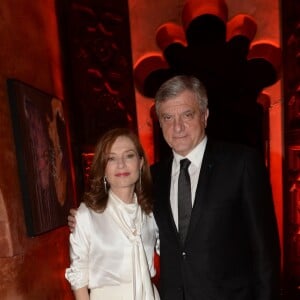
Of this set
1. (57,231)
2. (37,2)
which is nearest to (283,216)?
(57,231)

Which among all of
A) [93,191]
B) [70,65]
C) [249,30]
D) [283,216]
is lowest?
[283,216]

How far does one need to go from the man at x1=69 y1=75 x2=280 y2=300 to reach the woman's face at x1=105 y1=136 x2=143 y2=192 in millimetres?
220

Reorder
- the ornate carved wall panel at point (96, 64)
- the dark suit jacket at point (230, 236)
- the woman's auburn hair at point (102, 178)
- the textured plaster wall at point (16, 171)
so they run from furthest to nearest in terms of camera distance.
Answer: the ornate carved wall panel at point (96, 64), the textured plaster wall at point (16, 171), the woman's auburn hair at point (102, 178), the dark suit jacket at point (230, 236)

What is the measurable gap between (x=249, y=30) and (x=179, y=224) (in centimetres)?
240

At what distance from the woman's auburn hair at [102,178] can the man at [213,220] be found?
0.19 metres

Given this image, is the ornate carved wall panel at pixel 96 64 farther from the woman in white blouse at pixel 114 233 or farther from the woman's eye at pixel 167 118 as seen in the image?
the woman's eye at pixel 167 118

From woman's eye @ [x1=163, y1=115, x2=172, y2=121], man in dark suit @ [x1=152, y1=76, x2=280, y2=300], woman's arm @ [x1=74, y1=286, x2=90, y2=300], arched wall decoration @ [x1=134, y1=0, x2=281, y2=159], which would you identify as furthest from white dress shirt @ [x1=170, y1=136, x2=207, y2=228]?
arched wall decoration @ [x1=134, y1=0, x2=281, y2=159]

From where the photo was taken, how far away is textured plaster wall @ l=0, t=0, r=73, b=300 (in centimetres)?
187

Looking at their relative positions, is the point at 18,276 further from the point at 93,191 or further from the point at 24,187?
the point at 93,191

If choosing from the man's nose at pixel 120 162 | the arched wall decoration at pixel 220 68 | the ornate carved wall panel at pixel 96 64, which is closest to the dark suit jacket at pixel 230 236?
the man's nose at pixel 120 162

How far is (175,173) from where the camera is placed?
1.74 m

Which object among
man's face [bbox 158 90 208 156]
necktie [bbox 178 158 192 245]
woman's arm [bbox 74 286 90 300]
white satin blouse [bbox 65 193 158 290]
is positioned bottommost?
woman's arm [bbox 74 286 90 300]

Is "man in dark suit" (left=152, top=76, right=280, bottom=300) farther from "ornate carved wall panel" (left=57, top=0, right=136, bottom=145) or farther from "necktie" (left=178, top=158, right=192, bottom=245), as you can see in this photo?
"ornate carved wall panel" (left=57, top=0, right=136, bottom=145)

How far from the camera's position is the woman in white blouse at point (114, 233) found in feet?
5.50
